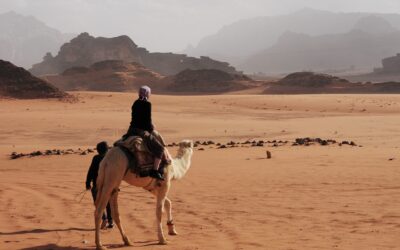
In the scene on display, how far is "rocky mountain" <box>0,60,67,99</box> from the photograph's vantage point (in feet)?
198

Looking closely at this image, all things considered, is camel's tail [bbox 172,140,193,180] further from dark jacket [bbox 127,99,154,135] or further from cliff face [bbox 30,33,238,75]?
cliff face [bbox 30,33,238,75]

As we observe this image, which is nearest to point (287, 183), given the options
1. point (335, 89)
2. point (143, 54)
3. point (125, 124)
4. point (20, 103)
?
point (125, 124)

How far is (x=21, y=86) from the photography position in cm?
6184

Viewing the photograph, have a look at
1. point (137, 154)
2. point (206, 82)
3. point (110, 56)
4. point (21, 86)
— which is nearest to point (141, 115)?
point (137, 154)

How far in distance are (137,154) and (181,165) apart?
1209 millimetres

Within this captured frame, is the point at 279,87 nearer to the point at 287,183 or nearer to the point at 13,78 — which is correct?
the point at 13,78

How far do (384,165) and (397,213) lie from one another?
20.9ft

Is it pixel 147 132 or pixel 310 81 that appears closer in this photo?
pixel 147 132

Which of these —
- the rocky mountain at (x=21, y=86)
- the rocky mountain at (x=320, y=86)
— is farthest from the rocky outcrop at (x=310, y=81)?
the rocky mountain at (x=21, y=86)

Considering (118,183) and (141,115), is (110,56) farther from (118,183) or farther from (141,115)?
(118,183)

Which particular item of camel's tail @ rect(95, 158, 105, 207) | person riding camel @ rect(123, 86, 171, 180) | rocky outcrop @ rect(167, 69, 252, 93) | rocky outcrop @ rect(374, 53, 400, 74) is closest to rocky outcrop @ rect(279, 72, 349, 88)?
rocky outcrop @ rect(167, 69, 252, 93)

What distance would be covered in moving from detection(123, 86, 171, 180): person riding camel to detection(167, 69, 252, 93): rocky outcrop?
7967 centimetres

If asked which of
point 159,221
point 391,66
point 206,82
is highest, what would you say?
point 391,66

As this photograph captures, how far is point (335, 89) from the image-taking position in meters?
79.9
